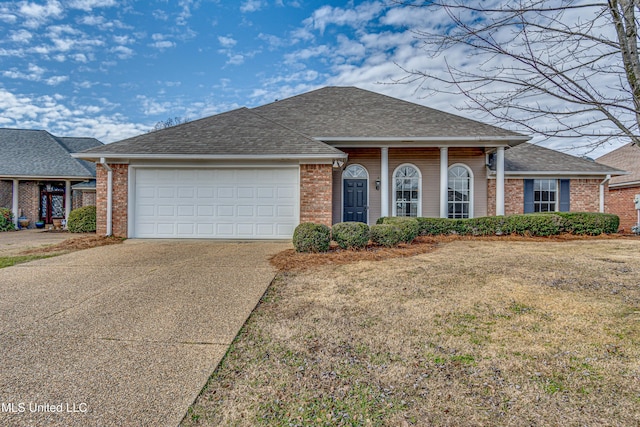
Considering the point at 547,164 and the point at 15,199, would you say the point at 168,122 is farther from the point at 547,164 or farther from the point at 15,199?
the point at 547,164

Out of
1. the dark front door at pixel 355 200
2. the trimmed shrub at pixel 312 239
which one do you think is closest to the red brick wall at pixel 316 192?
the trimmed shrub at pixel 312 239

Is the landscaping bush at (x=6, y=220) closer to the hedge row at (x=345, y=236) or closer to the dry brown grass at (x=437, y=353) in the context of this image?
the hedge row at (x=345, y=236)

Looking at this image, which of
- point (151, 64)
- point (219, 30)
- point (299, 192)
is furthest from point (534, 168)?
point (151, 64)

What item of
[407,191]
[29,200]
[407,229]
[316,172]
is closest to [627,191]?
[407,191]

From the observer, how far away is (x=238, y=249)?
8211 mm

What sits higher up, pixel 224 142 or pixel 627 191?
pixel 224 142

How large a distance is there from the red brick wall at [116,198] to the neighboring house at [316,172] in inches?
1.2

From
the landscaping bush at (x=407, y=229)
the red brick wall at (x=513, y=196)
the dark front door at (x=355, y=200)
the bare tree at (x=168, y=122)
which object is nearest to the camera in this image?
the landscaping bush at (x=407, y=229)

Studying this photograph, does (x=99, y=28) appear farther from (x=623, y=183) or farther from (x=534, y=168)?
(x=623, y=183)

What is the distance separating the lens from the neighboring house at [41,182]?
16.4 meters

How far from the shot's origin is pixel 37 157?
17469 millimetres

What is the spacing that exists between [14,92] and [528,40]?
24.8m

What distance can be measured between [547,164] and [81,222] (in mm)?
19561

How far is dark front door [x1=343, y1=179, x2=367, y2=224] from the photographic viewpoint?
Result: 39.7 ft
